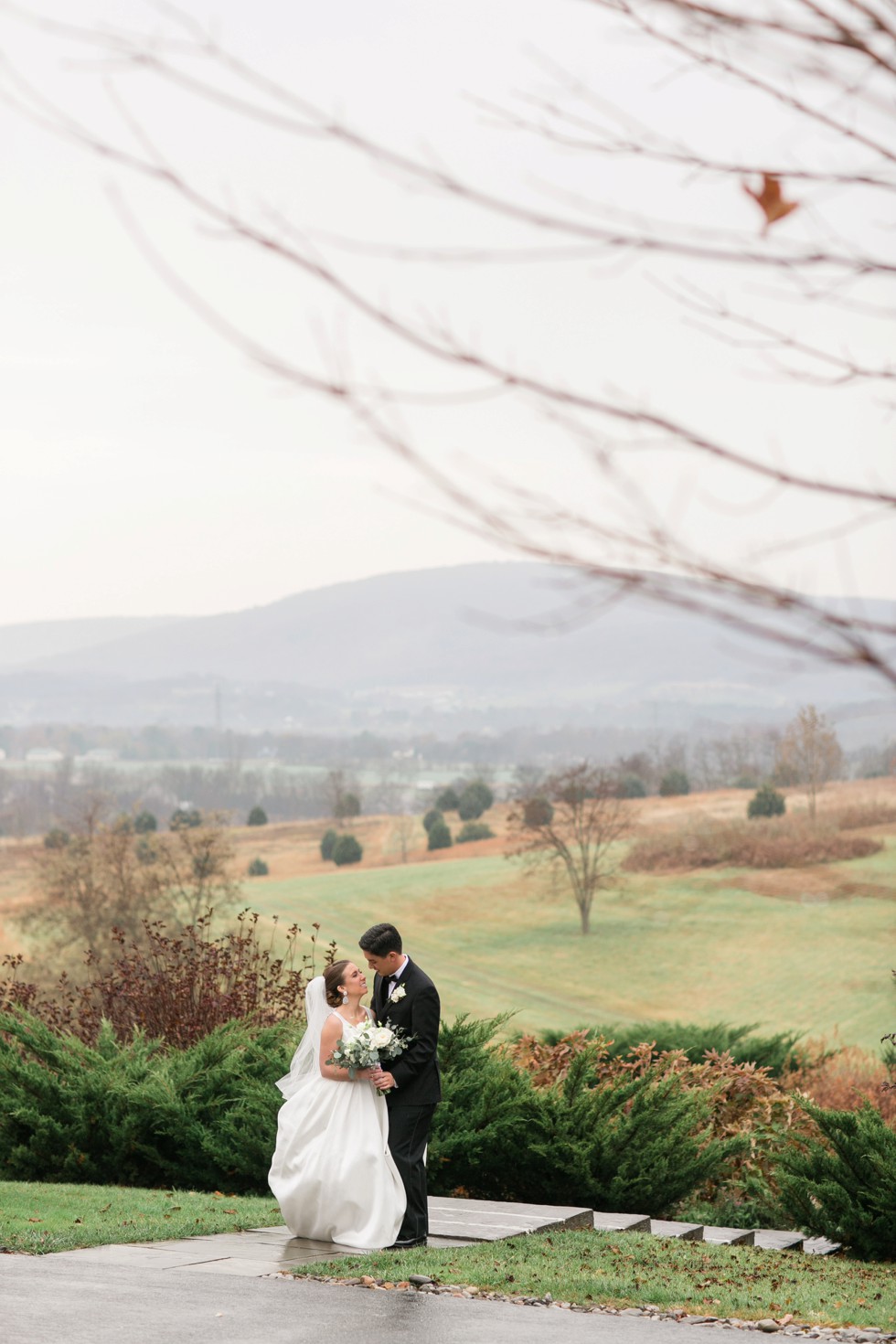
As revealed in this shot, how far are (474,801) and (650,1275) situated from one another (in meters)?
81.5

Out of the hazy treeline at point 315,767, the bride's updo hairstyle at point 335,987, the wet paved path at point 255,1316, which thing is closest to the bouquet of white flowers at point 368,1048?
the bride's updo hairstyle at point 335,987

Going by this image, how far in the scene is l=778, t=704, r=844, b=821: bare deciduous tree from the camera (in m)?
74.6

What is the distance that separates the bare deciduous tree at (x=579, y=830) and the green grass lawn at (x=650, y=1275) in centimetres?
5229

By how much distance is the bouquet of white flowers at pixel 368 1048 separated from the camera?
23.4 feet

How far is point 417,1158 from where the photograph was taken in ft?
23.9

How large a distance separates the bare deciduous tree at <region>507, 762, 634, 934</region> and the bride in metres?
52.9

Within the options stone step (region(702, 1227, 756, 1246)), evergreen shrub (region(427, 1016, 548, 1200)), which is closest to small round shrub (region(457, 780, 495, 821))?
evergreen shrub (region(427, 1016, 548, 1200))

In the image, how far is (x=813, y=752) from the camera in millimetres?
77000

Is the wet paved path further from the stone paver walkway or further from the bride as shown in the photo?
the bride

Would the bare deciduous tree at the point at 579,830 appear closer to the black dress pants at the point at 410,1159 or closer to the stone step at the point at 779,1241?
the stone step at the point at 779,1241


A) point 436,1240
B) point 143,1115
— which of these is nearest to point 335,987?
point 436,1240

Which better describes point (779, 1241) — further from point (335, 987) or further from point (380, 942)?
point (380, 942)

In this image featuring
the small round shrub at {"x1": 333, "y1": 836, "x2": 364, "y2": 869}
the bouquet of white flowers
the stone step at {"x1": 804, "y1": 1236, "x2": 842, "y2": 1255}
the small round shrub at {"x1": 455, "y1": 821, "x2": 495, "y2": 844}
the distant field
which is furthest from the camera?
the small round shrub at {"x1": 455, "y1": 821, "x2": 495, "y2": 844}

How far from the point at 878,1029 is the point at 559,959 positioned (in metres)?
15.0
